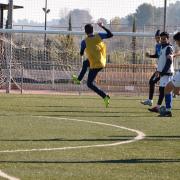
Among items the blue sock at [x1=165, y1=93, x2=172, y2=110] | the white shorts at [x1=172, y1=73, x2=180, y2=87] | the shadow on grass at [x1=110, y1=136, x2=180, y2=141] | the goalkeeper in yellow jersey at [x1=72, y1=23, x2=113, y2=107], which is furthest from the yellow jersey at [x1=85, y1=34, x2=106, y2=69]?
the shadow on grass at [x1=110, y1=136, x2=180, y2=141]

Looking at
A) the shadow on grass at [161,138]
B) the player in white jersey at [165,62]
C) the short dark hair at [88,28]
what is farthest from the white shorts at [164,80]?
the shadow on grass at [161,138]

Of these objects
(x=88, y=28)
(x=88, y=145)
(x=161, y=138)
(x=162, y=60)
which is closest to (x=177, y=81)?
(x=161, y=138)

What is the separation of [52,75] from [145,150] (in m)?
18.7

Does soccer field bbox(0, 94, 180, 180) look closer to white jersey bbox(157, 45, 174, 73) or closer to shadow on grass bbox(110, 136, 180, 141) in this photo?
shadow on grass bbox(110, 136, 180, 141)

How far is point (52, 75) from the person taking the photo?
90.8ft

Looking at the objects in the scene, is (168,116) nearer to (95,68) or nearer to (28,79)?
(95,68)

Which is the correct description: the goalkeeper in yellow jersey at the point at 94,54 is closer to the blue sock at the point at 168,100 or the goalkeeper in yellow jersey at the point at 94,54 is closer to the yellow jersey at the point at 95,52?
the yellow jersey at the point at 95,52

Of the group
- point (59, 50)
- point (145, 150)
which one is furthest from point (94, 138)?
point (59, 50)

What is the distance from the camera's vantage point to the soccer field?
7480 mm

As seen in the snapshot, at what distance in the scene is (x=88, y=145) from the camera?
9.63 metres

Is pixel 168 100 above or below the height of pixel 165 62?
below

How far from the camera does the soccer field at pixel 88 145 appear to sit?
7.48 meters

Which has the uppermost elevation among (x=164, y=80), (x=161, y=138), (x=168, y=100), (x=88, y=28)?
(x=88, y=28)

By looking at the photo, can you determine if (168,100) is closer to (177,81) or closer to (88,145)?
(177,81)
